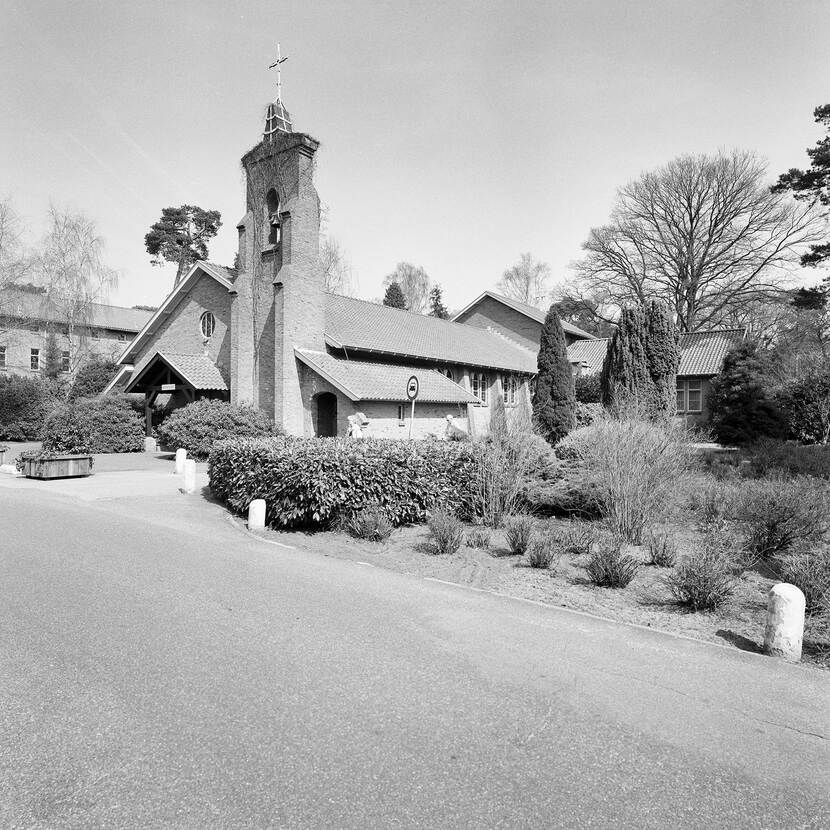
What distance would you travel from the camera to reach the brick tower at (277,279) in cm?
2261

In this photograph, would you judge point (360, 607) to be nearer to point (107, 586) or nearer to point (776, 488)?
point (107, 586)

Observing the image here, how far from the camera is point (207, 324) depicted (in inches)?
1037

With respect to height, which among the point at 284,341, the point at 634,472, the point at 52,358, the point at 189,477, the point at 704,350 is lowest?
the point at 189,477

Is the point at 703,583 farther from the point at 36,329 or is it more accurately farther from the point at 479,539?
the point at 36,329

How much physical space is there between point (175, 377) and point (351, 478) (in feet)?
56.9

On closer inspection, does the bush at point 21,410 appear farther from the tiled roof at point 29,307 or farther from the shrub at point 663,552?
the shrub at point 663,552

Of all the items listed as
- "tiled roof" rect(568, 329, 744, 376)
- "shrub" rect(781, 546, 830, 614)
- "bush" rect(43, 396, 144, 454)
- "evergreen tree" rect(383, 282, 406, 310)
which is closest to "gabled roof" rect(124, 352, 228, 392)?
"bush" rect(43, 396, 144, 454)

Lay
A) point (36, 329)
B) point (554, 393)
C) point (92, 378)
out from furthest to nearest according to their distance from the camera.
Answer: point (36, 329), point (92, 378), point (554, 393)

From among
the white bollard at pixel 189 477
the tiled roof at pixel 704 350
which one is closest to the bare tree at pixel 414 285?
the tiled roof at pixel 704 350

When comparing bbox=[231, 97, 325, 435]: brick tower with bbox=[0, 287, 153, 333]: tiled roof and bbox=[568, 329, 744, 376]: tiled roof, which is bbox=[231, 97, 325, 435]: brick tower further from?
bbox=[568, 329, 744, 376]: tiled roof

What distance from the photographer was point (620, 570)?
674 centimetres

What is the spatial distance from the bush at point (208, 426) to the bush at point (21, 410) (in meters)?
12.0

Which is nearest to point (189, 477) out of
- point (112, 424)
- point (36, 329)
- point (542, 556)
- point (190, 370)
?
point (542, 556)

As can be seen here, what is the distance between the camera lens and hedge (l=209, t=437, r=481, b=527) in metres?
9.79
